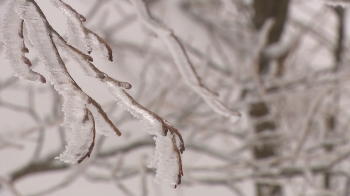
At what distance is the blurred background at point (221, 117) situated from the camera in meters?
1.65

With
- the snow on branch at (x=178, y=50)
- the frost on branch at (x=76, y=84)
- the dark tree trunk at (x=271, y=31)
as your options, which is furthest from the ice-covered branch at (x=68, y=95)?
the dark tree trunk at (x=271, y=31)

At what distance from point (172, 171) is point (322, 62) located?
566 cm

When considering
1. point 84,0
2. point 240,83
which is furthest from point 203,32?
point 240,83

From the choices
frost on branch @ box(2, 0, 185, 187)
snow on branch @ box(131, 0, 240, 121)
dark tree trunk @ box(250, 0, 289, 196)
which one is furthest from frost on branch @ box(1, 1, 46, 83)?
dark tree trunk @ box(250, 0, 289, 196)

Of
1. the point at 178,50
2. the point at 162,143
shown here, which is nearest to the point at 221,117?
the point at 178,50

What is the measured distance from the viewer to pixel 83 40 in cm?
43

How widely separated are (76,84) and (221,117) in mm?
1459

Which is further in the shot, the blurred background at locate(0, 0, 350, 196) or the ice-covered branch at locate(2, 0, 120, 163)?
the blurred background at locate(0, 0, 350, 196)

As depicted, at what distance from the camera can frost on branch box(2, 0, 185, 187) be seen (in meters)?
0.40

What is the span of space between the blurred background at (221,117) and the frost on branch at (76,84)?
96mm

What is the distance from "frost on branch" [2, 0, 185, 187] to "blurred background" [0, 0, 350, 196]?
0.10 metres

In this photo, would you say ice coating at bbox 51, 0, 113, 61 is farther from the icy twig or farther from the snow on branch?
the snow on branch

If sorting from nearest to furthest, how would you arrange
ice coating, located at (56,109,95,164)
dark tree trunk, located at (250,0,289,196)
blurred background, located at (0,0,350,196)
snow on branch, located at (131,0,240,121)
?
ice coating, located at (56,109,95,164) < snow on branch, located at (131,0,240,121) < blurred background, located at (0,0,350,196) < dark tree trunk, located at (250,0,289,196)

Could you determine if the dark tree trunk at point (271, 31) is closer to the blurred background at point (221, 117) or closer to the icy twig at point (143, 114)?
the blurred background at point (221, 117)
